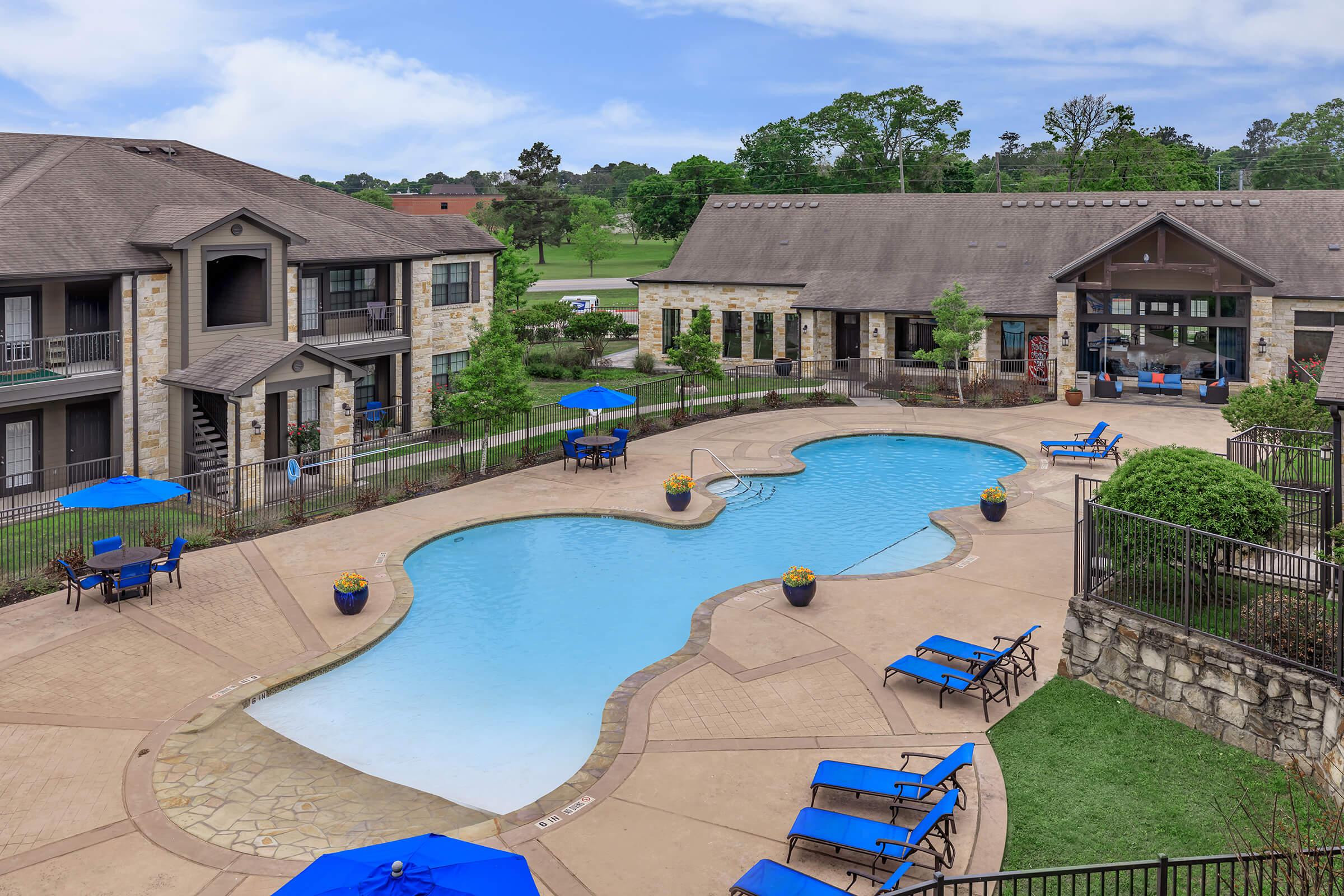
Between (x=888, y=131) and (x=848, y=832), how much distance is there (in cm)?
8313

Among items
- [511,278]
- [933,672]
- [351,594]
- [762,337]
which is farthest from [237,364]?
[511,278]

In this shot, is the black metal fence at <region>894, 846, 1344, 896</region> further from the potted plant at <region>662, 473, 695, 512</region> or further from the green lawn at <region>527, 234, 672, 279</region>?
the green lawn at <region>527, 234, 672, 279</region>

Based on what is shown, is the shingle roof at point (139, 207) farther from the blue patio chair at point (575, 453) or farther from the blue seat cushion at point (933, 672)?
the blue seat cushion at point (933, 672)

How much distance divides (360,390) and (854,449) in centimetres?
1569

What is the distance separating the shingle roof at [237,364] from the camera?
2708 cm

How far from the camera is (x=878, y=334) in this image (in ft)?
148

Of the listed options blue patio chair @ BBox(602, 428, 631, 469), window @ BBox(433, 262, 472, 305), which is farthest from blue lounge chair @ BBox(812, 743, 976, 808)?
window @ BBox(433, 262, 472, 305)

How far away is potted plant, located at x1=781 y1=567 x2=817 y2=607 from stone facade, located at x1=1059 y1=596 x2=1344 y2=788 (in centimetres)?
446

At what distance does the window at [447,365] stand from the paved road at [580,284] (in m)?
48.6

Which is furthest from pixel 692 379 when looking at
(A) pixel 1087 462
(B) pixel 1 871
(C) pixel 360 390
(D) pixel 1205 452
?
(B) pixel 1 871

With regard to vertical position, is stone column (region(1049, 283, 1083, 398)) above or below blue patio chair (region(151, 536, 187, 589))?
above

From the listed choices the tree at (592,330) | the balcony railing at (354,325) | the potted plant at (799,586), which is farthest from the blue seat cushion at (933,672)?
the tree at (592,330)

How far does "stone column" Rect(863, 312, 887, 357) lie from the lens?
44906 mm

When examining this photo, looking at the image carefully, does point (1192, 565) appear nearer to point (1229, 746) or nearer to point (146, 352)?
point (1229, 746)
